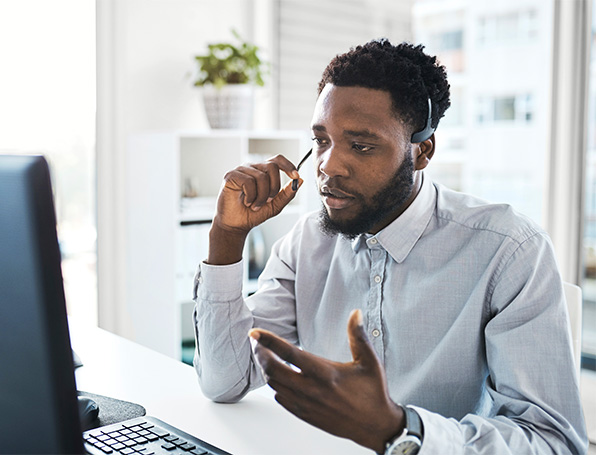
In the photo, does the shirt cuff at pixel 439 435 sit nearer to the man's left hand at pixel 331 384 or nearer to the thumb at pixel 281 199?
the man's left hand at pixel 331 384

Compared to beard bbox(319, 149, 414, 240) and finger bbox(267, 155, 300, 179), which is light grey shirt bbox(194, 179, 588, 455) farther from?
finger bbox(267, 155, 300, 179)

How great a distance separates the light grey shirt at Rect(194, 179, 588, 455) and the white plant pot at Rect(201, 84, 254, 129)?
4.78 feet

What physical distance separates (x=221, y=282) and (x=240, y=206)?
A: 0.49ft

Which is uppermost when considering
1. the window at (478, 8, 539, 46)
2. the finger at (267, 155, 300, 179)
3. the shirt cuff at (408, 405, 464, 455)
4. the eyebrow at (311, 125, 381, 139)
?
the window at (478, 8, 539, 46)

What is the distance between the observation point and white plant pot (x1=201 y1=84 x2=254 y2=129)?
9.10ft

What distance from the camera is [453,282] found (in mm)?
1217

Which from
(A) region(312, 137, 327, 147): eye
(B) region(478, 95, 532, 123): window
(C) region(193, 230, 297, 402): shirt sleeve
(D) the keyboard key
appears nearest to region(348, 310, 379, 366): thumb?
(D) the keyboard key

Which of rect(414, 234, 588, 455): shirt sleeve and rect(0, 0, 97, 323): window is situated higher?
rect(0, 0, 97, 323): window

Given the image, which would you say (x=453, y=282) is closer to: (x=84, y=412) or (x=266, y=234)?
(x=84, y=412)

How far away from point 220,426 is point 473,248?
0.55 meters

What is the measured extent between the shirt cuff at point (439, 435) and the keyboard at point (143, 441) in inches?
11.0

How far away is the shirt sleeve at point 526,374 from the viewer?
923 mm

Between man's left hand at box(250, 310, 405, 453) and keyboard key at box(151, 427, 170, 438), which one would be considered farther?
keyboard key at box(151, 427, 170, 438)

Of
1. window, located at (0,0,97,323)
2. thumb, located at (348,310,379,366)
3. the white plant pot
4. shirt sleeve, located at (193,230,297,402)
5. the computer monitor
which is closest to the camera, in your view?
the computer monitor
